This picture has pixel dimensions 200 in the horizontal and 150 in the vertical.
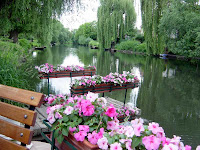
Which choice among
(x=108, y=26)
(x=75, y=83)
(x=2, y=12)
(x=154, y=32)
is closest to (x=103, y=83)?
(x=75, y=83)

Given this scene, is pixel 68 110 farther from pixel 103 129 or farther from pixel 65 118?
pixel 103 129

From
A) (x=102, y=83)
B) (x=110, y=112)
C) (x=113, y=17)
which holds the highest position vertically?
(x=113, y=17)

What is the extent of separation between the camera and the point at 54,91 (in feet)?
26.0

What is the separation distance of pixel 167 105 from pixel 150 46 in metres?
19.6

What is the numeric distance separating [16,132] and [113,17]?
32.5 metres

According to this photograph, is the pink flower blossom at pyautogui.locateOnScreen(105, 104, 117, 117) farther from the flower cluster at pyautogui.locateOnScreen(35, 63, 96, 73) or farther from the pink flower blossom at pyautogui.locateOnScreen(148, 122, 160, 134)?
the flower cluster at pyautogui.locateOnScreen(35, 63, 96, 73)

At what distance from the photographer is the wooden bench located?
46.6 inches

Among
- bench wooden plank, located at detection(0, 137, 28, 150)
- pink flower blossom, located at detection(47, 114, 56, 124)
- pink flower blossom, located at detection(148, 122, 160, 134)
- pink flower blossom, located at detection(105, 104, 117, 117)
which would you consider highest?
pink flower blossom, located at detection(105, 104, 117, 117)

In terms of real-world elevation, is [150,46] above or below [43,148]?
above

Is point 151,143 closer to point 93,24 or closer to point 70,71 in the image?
point 70,71

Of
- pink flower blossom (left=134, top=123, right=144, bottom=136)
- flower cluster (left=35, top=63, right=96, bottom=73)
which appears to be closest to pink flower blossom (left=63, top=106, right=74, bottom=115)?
pink flower blossom (left=134, top=123, right=144, bottom=136)

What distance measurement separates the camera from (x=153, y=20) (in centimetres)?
2391

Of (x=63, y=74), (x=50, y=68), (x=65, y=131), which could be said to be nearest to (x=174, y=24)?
(x=63, y=74)

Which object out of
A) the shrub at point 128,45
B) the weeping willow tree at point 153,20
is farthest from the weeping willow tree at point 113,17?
the weeping willow tree at point 153,20
